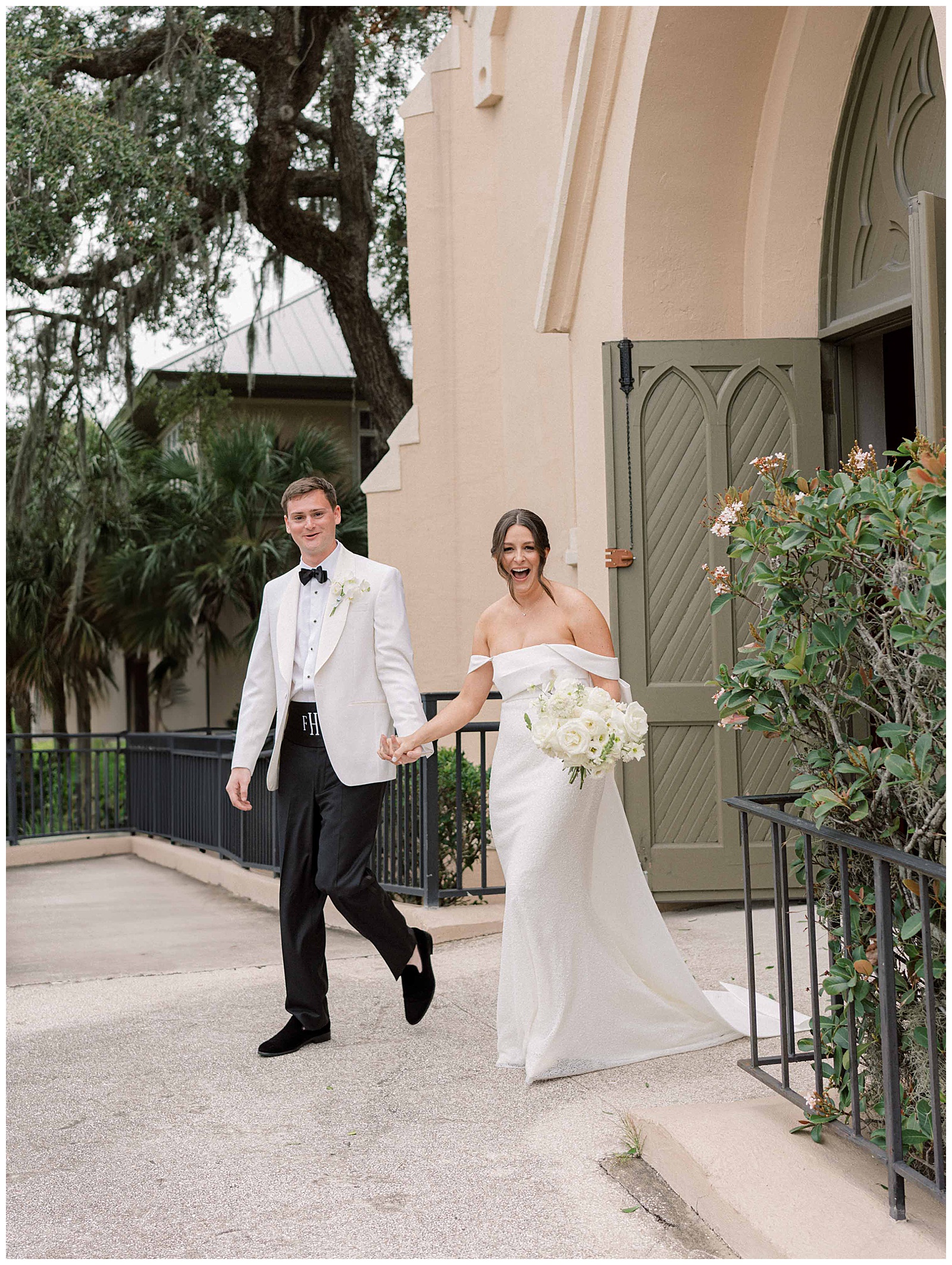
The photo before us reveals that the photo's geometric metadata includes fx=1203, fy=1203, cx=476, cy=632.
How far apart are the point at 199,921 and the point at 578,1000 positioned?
4999 mm

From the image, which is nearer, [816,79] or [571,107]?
[816,79]

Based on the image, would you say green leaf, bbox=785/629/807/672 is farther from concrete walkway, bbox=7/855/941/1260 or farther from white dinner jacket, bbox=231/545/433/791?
white dinner jacket, bbox=231/545/433/791

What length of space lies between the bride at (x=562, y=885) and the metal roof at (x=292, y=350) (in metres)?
15.2

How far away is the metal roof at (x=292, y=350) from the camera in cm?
1936

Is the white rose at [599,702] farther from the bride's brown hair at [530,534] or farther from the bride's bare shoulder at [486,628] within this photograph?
the bride's bare shoulder at [486,628]

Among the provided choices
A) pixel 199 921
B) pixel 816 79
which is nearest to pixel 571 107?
pixel 816 79

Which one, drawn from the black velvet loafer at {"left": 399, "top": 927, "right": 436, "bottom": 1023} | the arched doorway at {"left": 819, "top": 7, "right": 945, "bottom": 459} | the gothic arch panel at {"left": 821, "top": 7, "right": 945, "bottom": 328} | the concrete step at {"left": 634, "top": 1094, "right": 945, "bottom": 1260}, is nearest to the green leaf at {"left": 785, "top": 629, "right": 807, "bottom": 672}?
the concrete step at {"left": 634, "top": 1094, "right": 945, "bottom": 1260}

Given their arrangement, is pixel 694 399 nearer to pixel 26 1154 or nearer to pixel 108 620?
pixel 26 1154

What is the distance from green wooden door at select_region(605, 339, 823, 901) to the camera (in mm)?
6621

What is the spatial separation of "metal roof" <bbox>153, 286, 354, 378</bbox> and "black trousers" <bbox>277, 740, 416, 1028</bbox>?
1508 cm

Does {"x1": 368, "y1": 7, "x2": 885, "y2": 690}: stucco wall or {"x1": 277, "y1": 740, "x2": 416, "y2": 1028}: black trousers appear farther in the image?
{"x1": 368, "y1": 7, "x2": 885, "y2": 690}: stucco wall

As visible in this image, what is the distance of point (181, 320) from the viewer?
13766mm

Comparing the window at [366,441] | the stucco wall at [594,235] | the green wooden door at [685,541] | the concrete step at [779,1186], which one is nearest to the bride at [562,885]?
the concrete step at [779,1186]

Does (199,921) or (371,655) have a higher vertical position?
(371,655)
